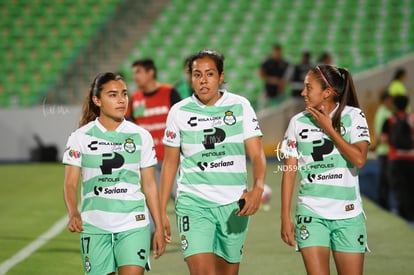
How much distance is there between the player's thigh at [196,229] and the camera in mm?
5855

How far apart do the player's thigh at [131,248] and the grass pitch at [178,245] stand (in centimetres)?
284

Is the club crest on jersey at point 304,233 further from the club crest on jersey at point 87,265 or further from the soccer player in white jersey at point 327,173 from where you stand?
the club crest on jersey at point 87,265

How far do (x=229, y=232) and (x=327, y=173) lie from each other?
0.81 m

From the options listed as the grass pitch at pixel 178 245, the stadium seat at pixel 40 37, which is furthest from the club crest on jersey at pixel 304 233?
the stadium seat at pixel 40 37

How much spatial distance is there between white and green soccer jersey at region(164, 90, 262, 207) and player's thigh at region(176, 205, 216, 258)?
0.22ft

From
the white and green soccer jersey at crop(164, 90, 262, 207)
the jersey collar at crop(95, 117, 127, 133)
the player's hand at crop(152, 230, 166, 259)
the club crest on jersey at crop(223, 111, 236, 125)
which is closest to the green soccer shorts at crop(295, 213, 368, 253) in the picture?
the white and green soccer jersey at crop(164, 90, 262, 207)

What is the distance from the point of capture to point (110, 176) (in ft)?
18.3

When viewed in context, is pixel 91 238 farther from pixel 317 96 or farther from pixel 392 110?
pixel 392 110

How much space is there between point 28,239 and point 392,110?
21.4 ft

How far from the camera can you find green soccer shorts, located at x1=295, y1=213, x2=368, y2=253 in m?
5.74

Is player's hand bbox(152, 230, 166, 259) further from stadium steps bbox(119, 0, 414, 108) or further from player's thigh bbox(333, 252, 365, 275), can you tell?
stadium steps bbox(119, 0, 414, 108)

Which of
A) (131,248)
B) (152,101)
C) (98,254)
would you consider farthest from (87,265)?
(152,101)

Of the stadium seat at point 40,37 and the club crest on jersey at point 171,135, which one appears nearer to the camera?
the club crest on jersey at point 171,135

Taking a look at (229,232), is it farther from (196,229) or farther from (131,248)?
(131,248)
